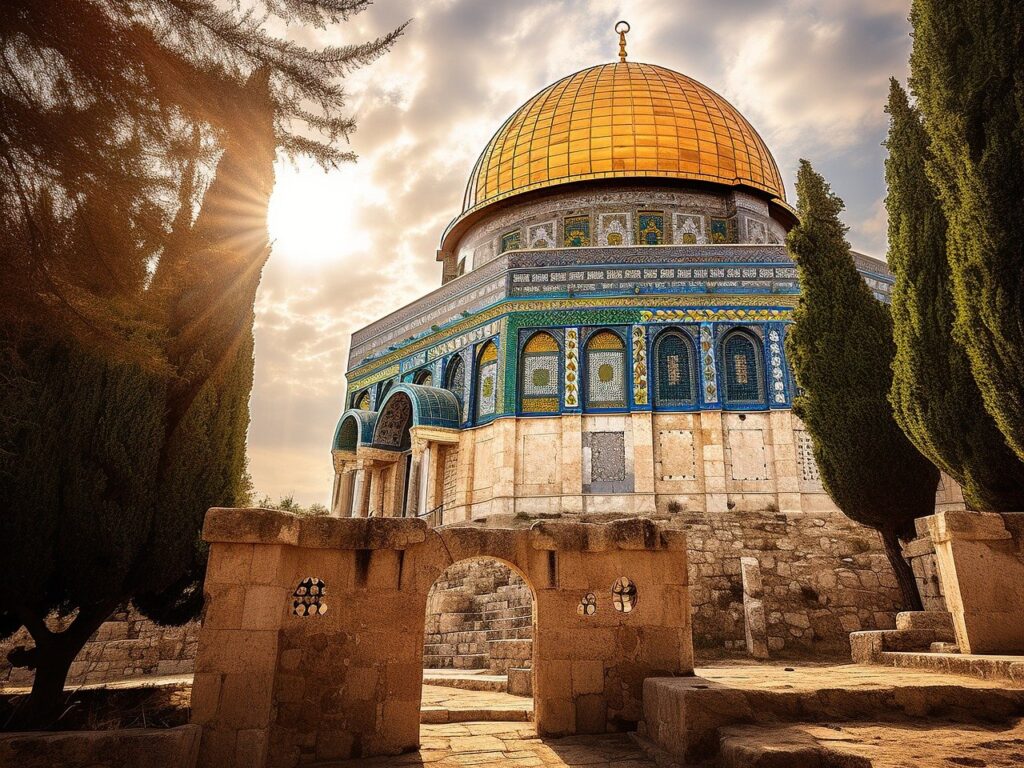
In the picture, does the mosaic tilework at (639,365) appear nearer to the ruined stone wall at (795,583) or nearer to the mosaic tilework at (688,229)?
the mosaic tilework at (688,229)

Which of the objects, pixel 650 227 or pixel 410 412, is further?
pixel 650 227

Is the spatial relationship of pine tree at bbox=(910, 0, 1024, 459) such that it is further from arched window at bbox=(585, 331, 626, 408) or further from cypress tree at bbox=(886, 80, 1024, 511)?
arched window at bbox=(585, 331, 626, 408)

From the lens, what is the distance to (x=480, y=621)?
42.1 feet

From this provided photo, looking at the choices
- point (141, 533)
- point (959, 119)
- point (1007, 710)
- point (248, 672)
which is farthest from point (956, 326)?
point (141, 533)

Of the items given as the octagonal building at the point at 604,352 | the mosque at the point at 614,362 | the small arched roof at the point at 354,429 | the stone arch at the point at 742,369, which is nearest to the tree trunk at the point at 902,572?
the mosque at the point at 614,362

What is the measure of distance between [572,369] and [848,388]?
8.72 m

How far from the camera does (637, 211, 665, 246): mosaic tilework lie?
912 inches

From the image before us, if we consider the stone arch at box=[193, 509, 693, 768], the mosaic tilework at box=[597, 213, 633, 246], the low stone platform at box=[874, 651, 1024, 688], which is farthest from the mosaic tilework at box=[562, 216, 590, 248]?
the low stone platform at box=[874, 651, 1024, 688]

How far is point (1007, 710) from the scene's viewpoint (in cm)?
510

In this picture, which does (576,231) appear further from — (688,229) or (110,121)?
(110,121)

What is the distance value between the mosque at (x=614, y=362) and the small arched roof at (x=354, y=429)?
72 millimetres

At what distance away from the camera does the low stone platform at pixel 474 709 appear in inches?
295

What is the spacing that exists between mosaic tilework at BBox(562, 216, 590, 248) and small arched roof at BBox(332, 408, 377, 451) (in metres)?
8.70

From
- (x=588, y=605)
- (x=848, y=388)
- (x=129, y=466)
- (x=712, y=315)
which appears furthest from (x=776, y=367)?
(x=129, y=466)
